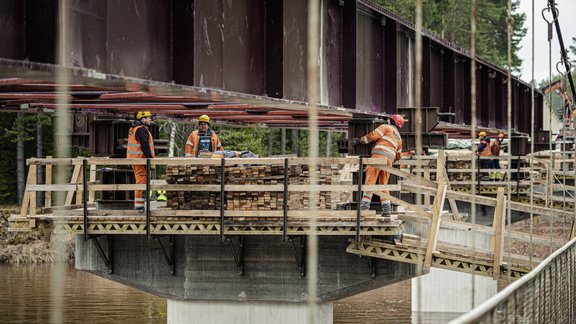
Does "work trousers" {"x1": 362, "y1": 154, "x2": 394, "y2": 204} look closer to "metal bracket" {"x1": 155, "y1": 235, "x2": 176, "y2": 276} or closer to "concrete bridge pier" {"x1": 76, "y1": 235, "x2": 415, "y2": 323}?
"concrete bridge pier" {"x1": 76, "y1": 235, "x2": 415, "y2": 323}

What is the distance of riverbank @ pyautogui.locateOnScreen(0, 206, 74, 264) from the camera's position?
51281 mm

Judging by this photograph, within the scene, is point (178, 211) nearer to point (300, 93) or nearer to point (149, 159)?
point (149, 159)

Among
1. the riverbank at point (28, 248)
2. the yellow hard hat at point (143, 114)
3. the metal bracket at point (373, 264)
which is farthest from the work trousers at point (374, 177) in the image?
the riverbank at point (28, 248)

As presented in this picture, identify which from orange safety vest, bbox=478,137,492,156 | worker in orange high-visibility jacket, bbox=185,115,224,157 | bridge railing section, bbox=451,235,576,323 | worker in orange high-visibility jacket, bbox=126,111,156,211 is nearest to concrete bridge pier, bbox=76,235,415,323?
worker in orange high-visibility jacket, bbox=126,111,156,211

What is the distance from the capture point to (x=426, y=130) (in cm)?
2436

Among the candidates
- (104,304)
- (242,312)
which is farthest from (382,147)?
(104,304)

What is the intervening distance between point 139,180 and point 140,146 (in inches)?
22.7

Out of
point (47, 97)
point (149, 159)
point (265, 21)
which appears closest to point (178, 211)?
point (149, 159)

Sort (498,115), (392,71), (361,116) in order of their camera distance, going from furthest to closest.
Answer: (498,115) → (392,71) → (361,116)

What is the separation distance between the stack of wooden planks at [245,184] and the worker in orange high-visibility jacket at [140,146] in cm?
62

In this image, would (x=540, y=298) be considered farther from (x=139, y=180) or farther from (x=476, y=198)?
(x=476, y=198)

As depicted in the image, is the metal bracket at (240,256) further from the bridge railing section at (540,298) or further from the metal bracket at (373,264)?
the bridge railing section at (540,298)

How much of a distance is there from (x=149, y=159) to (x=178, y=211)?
96cm

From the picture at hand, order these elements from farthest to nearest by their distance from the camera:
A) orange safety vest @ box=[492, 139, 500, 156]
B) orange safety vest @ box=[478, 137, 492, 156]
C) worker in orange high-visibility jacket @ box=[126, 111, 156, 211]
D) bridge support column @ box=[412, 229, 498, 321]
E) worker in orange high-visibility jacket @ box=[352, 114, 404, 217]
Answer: orange safety vest @ box=[492, 139, 500, 156] < orange safety vest @ box=[478, 137, 492, 156] < bridge support column @ box=[412, 229, 498, 321] < worker in orange high-visibility jacket @ box=[352, 114, 404, 217] < worker in orange high-visibility jacket @ box=[126, 111, 156, 211]
